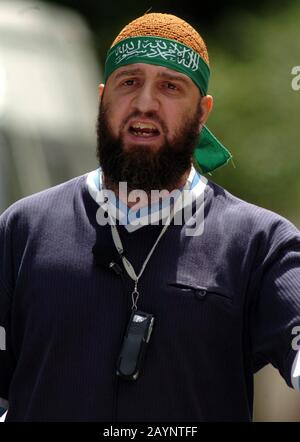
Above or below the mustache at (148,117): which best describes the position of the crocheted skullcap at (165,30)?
above

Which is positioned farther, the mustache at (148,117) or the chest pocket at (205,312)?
the mustache at (148,117)

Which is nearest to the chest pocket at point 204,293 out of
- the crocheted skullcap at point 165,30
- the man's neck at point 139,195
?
the man's neck at point 139,195

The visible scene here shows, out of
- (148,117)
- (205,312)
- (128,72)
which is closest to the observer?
(205,312)

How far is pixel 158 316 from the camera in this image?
367 centimetres

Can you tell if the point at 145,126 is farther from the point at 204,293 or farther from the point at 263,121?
the point at 263,121

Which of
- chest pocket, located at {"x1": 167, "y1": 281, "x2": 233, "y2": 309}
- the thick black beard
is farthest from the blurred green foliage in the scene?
chest pocket, located at {"x1": 167, "y1": 281, "x2": 233, "y2": 309}

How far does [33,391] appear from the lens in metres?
3.71

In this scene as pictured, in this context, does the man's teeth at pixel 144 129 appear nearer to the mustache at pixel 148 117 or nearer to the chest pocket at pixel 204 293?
the mustache at pixel 148 117

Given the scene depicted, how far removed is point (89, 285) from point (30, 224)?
277mm

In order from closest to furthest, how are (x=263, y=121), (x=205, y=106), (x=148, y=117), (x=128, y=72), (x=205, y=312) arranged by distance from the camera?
(x=205, y=312), (x=148, y=117), (x=128, y=72), (x=205, y=106), (x=263, y=121)

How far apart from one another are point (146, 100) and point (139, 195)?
29cm

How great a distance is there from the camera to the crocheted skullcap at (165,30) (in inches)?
154

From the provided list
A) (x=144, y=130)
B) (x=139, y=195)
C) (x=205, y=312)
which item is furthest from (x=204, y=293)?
(x=144, y=130)
